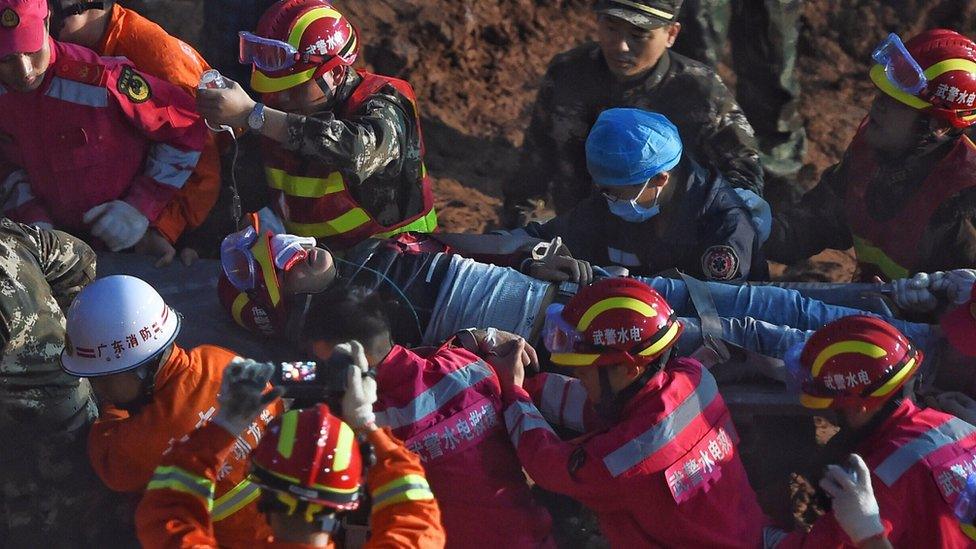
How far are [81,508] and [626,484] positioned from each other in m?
2.00

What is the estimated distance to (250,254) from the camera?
518 cm

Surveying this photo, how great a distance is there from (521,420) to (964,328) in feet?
5.56

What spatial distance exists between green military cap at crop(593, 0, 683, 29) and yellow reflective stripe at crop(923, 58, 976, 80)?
1.30 meters

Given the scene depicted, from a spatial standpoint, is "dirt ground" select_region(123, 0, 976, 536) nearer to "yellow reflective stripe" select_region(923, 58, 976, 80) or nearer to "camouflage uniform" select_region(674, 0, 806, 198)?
"camouflage uniform" select_region(674, 0, 806, 198)

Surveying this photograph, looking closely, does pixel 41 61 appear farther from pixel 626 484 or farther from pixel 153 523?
pixel 626 484

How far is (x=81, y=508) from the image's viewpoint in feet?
15.0

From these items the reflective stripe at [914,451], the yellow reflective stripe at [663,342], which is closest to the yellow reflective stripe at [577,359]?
the yellow reflective stripe at [663,342]

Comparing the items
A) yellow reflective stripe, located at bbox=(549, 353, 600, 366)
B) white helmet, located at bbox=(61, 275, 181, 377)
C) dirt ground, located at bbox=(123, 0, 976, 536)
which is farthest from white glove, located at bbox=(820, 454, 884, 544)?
dirt ground, located at bbox=(123, 0, 976, 536)

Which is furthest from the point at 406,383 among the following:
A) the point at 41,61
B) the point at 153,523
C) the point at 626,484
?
the point at 41,61

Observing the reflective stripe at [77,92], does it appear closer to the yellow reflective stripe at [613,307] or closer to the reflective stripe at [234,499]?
the reflective stripe at [234,499]

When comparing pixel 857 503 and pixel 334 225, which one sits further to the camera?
pixel 334 225

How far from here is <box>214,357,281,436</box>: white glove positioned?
340 cm

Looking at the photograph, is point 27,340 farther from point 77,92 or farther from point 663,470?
point 663,470

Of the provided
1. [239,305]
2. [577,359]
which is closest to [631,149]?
[577,359]
